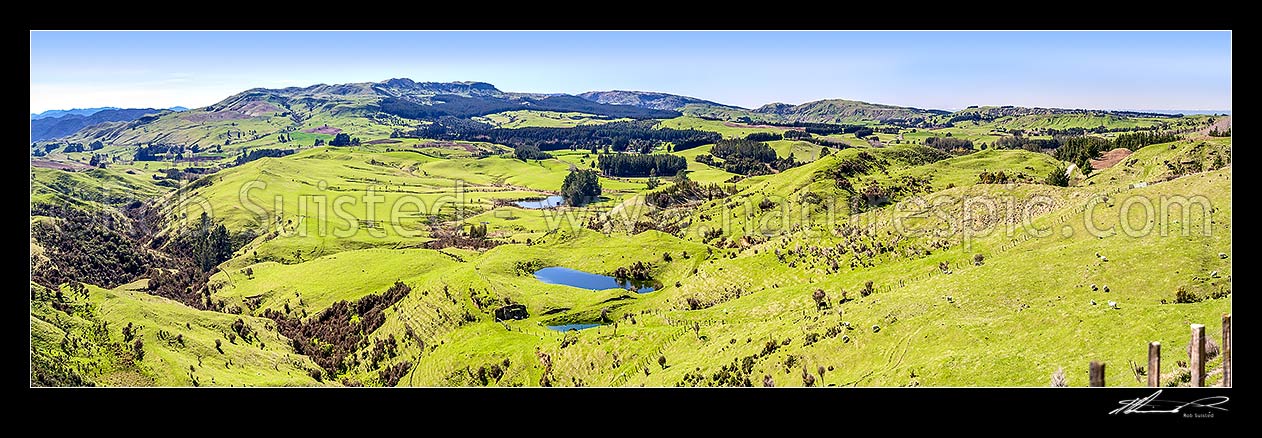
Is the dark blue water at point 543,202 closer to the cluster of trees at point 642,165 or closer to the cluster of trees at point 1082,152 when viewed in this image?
the cluster of trees at point 642,165

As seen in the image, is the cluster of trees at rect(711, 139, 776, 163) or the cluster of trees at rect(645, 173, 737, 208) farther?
the cluster of trees at rect(711, 139, 776, 163)

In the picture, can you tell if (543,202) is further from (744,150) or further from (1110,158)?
(1110,158)

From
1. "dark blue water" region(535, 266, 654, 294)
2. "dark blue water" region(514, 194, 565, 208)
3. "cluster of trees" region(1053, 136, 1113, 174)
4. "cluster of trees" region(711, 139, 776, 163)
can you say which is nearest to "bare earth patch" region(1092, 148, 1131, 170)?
"cluster of trees" region(1053, 136, 1113, 174)

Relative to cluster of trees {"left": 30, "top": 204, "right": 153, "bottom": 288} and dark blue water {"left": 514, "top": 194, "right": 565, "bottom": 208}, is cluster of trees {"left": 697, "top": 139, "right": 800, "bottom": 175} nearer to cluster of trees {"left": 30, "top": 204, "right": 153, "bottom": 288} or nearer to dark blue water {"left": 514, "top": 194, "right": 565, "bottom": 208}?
dark blue water {"left": 514, "top": 194, "right": 565, "bottom": 208}

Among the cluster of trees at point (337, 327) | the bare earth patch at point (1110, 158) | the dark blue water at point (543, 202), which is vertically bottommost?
the cluster of trees at point (337, 327)
